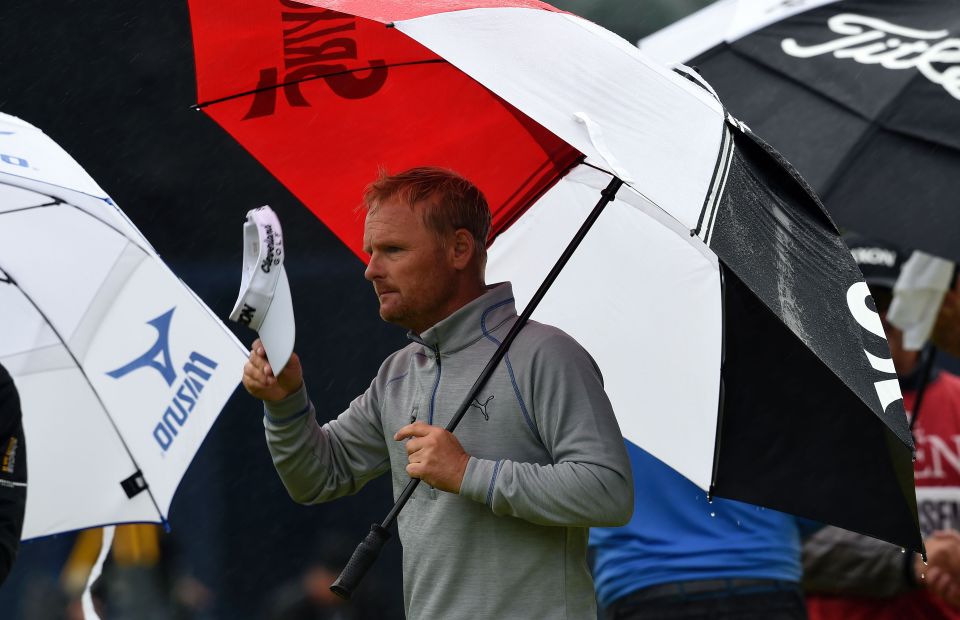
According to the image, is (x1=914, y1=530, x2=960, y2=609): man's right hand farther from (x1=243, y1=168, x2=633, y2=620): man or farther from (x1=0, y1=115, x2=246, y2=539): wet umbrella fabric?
(x1=0, y1=115, x2=246, y2=539): wet umbrella fabric

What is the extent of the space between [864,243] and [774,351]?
2033 mm

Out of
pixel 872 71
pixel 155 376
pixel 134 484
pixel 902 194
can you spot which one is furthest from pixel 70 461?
pixel 872 71

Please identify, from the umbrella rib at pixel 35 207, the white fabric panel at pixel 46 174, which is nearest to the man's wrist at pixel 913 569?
the white fabric panel at pixel 46 174

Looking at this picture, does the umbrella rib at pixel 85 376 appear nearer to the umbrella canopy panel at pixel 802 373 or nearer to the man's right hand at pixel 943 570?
the umbrella canopy panel at pixel 802 373

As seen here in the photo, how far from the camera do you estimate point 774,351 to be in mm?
3215

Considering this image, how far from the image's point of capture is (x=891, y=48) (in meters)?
4.02

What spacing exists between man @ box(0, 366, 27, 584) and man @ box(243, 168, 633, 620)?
2.17ft

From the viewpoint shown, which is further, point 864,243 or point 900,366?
point 864,243

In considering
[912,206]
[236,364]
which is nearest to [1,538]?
[236,364]

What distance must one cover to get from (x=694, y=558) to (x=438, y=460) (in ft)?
4.62

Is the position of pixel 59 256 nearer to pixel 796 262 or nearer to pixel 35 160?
pixel 35 160

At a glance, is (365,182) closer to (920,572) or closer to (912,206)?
(912,206)

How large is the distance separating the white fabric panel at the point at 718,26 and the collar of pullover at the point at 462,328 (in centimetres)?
142

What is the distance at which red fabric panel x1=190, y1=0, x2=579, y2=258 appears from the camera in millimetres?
3379
